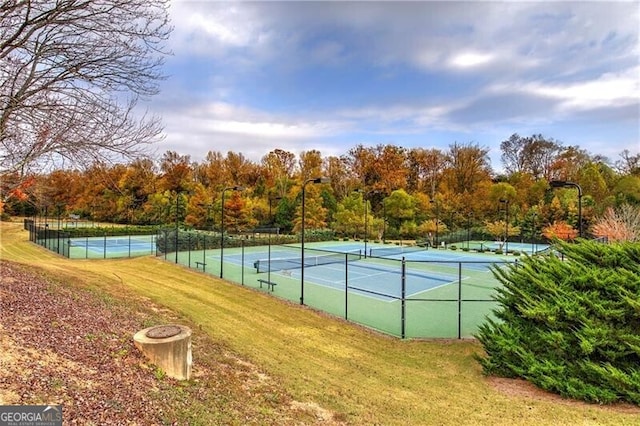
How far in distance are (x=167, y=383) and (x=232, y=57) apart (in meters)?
9.10

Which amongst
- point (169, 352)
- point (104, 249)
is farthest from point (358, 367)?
point (104, 249)

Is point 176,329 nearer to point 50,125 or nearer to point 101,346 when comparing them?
point 101,346

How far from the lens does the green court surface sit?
13.1 meters

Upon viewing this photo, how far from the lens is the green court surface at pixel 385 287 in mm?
13078

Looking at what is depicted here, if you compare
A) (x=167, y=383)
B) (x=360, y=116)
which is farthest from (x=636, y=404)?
(x=360, y=116)

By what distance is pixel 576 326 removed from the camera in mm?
Result: 7621

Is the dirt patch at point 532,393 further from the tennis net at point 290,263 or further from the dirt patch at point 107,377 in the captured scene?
the tennis net at point 290,263

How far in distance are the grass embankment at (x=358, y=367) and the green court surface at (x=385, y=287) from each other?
1.40 metres

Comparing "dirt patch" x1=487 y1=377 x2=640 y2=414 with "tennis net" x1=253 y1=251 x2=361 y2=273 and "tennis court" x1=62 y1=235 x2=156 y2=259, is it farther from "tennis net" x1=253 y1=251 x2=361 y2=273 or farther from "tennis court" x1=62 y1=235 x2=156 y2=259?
"tennis court" x1=62 y1=235 x2=156 y2=259

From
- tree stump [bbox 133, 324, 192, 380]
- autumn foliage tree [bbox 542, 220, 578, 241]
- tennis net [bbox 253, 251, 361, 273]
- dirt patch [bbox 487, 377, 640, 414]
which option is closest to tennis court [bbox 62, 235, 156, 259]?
tennis net [bbox 253, 251, 361, 273]

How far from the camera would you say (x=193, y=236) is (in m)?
30.5

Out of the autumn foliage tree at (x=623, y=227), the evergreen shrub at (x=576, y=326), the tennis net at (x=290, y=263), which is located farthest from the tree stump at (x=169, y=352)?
the autumn foliage tree at (x=623, y=227)

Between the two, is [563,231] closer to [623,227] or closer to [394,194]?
[623,227]

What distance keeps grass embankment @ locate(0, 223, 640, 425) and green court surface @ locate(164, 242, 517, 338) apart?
1.40m
